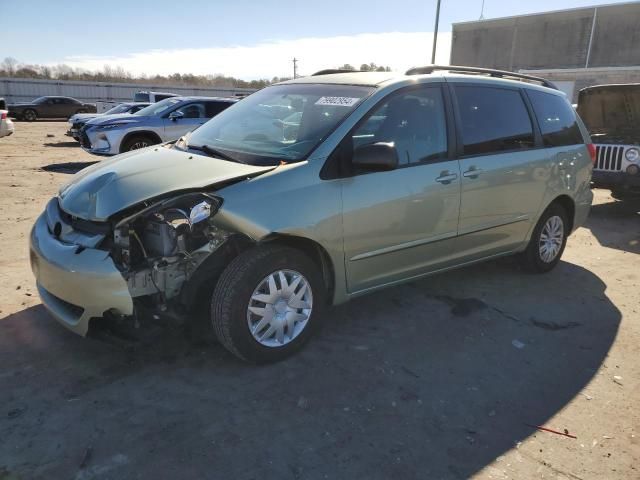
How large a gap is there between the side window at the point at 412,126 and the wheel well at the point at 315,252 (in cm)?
78

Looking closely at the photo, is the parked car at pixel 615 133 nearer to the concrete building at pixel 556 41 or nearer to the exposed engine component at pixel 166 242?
the exposed engine component at pixel 166 242

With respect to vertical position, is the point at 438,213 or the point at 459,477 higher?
the point at 438,213

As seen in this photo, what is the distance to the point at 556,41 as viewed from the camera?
44000mm

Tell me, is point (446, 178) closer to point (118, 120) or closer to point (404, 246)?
point (404, 246)

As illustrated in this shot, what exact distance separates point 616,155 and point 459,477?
7.02m

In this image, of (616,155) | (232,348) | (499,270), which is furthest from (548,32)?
(232,348)

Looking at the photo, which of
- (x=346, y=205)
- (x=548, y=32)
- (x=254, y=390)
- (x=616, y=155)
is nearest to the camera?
(x=254, y=390)

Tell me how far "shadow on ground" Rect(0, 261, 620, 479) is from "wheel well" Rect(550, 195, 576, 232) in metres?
1.29

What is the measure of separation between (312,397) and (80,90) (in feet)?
148

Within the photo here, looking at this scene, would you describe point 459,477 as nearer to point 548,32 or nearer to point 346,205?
point 346,205

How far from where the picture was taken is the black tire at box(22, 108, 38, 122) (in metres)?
30.3

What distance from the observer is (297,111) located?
3936mm

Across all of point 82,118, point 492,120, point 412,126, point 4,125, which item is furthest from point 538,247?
point 82,118

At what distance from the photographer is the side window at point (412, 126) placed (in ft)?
12.0
